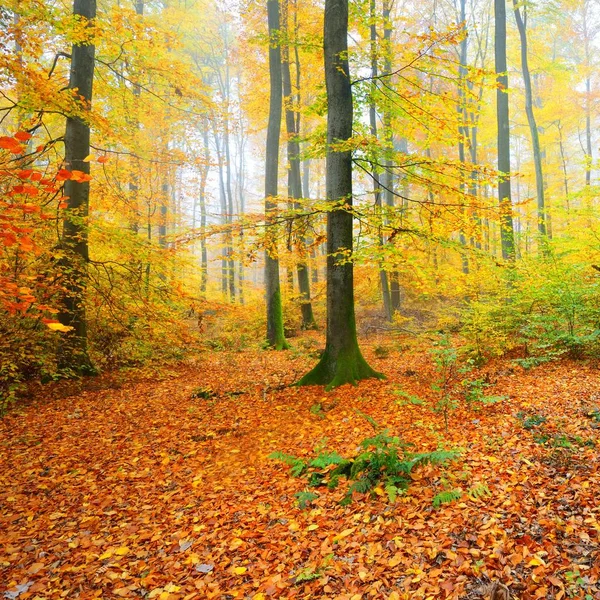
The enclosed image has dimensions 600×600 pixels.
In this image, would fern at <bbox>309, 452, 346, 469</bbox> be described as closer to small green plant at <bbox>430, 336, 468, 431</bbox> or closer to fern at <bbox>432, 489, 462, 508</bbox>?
fern at <bbox>432, 489, 462, 508</bbox>

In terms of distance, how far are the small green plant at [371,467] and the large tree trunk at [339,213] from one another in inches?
98.1

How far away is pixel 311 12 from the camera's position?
13.5 metres

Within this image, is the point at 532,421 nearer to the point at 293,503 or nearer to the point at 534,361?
the point at 534,361

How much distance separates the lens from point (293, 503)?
12.6 ft

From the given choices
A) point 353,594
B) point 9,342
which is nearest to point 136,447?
point 9,342

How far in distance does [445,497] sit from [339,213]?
480 centimetres

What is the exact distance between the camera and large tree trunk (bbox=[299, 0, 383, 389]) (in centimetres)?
667

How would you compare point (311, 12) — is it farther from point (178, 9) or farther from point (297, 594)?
point (297, 594)

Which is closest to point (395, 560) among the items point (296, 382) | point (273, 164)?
point (296, 382)

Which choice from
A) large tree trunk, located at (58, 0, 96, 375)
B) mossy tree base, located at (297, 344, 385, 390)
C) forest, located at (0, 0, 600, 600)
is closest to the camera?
forest, located at (0, 0, 600, 600)

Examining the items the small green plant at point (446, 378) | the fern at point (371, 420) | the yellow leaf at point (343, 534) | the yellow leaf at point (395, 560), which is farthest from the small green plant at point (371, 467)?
the small green plant at point (446, 378)

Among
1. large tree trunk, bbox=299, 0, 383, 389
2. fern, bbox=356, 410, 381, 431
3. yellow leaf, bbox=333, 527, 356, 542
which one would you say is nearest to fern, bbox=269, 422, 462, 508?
fern, bbox=356, 410, 381, 431

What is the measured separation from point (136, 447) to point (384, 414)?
3616 millimetres

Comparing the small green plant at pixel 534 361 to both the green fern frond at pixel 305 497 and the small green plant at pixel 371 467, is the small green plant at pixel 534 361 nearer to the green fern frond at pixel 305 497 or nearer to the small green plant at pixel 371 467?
the small green plant at pixel 371 467
